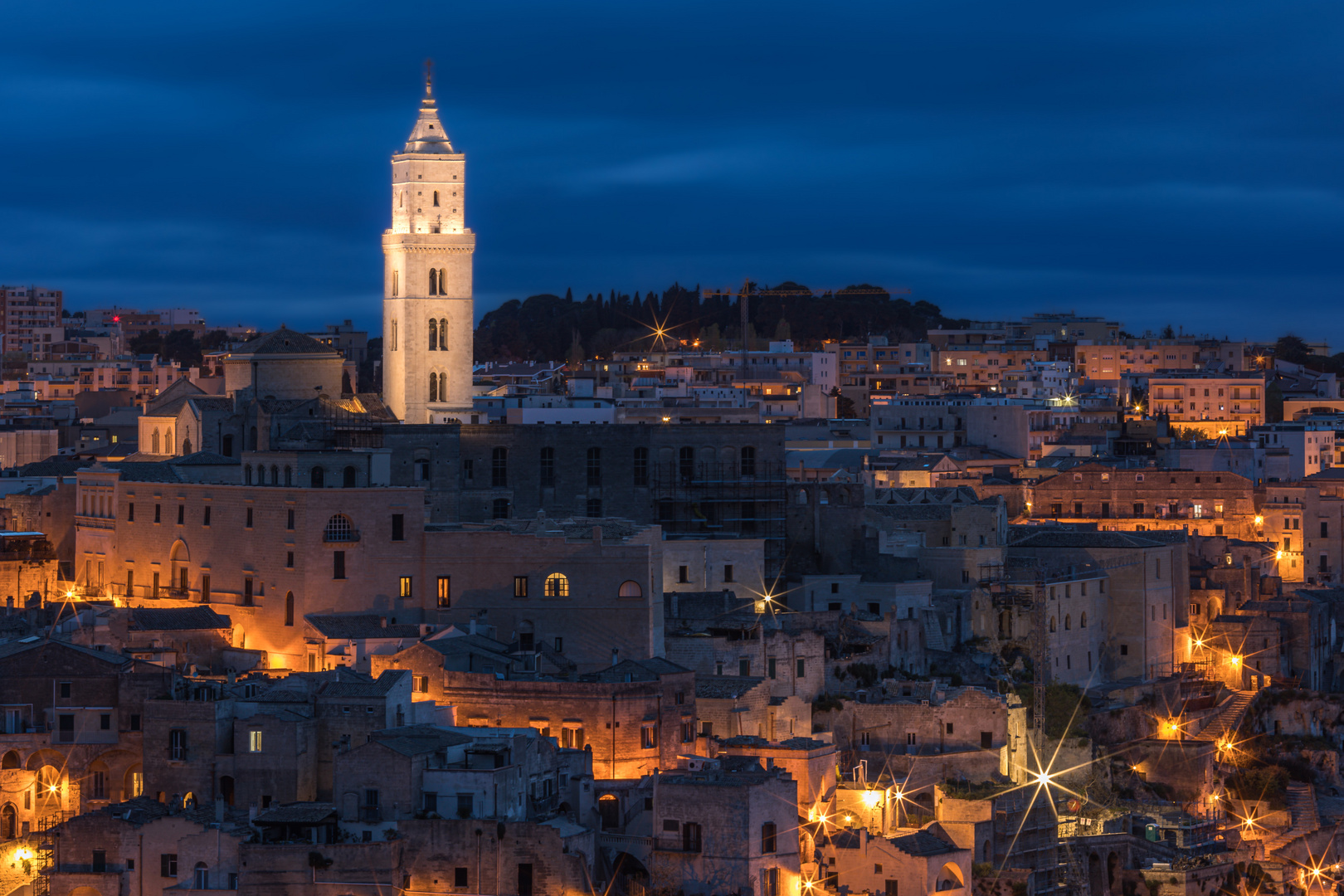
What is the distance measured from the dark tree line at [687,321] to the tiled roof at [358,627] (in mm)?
68356

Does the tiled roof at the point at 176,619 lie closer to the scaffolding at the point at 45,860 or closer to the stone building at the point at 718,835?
the scaffolding at the point at 45,860

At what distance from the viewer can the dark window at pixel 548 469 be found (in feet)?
206

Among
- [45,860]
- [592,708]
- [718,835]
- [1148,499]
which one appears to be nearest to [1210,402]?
[1148,499]

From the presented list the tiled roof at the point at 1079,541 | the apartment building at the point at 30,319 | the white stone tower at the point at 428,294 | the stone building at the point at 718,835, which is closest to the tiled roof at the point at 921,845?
the stone building at the point at 718,835

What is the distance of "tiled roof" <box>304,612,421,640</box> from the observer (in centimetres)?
5128

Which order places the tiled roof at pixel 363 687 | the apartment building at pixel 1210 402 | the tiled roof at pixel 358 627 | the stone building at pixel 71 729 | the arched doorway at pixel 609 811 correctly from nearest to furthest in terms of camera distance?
the tiled roof at pixel 363 687, the arched doorway at pixel 609 811, the stone building at pixel 71 729, the tiled roof at pixel 358 627, the apartment building at pixel 1210 402

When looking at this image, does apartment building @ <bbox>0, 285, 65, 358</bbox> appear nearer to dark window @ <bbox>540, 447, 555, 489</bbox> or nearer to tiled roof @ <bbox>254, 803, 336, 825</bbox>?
dark window @ <bbox>540, 447, 555, 489</bbox>

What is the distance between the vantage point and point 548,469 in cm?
6294

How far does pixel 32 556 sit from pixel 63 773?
14.2 m

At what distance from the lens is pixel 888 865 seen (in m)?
46.7

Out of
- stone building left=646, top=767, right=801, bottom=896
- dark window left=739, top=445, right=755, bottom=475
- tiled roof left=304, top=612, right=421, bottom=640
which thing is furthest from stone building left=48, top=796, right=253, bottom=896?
dark window left=739, top=445, right=755, bottom=475

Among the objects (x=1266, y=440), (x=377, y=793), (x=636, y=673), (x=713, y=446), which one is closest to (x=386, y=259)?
(x=713, y=446)

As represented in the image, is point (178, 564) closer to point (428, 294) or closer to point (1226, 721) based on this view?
point (428, 294)

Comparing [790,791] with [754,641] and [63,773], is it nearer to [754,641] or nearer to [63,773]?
[754,641]
